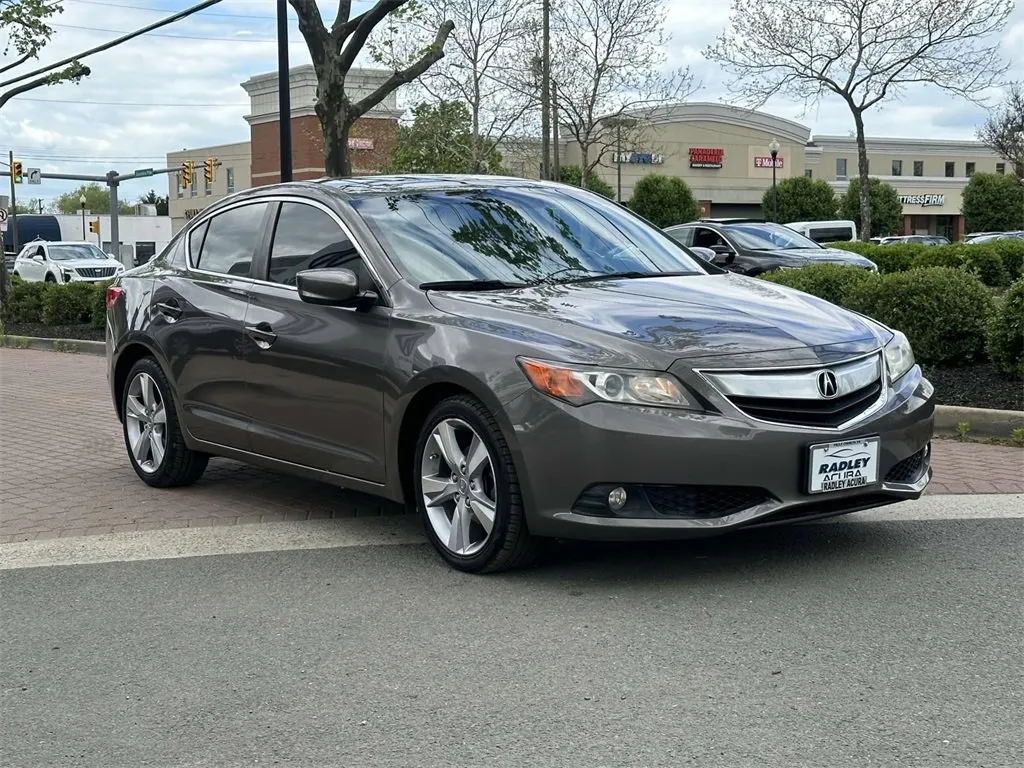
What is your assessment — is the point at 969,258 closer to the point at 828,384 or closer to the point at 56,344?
the point at 56,344

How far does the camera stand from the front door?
17.8 feet

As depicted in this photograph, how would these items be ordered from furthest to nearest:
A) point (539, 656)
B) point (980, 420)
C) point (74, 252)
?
point (74, 252), point (980, 420), point (539, 656)

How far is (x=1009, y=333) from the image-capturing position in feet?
28.7

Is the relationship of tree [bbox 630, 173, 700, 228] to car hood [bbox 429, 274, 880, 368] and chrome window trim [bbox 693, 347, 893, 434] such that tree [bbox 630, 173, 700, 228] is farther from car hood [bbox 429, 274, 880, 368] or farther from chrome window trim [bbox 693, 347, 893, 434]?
chrome window trim [bbox 693, 347, 893, 434]

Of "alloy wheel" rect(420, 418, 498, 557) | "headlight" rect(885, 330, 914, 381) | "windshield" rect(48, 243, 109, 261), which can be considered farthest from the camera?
"windshield" rect(48, 243, 109, 261)

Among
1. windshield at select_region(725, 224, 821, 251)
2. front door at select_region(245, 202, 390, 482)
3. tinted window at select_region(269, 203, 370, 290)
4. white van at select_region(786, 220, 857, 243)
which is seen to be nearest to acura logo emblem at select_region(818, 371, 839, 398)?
front door at select_region(245, 202, 390, 482)

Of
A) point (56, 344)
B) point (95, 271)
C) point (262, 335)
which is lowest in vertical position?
point (56, 344)

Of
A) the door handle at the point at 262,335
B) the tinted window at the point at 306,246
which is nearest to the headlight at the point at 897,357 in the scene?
the tinted window at the point at 306,246

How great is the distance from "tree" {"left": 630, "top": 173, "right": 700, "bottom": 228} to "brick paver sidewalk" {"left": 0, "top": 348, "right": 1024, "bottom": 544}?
166ft

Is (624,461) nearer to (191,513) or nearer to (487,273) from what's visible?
(487,273)

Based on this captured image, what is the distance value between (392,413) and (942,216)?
84.2 metres

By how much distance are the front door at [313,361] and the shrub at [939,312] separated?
5.23 meters

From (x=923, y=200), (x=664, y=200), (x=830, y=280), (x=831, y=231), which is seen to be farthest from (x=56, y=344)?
(x=923, y=200)

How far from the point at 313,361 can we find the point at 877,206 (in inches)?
2422
